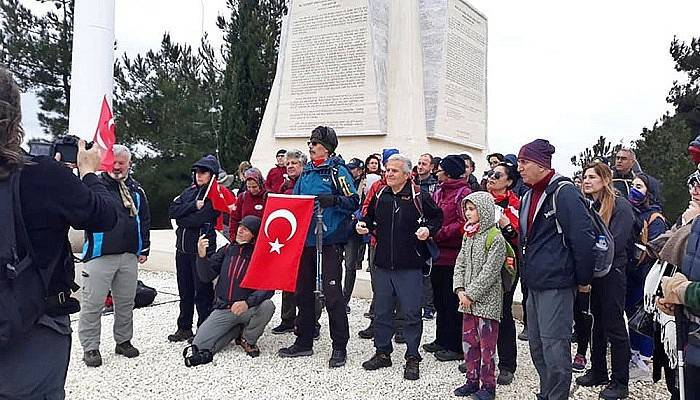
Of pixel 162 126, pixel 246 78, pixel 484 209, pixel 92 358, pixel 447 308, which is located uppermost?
pixel 246 78

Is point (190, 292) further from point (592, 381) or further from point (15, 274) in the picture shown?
point (15, 274)

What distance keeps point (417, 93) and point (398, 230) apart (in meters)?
6.11

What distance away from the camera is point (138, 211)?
519 cm

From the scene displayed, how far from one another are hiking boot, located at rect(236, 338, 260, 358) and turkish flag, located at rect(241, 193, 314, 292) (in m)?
0.67

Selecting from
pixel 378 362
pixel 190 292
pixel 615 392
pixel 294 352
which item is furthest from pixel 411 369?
pixel 190 292

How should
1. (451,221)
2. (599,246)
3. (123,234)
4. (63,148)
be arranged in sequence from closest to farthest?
1. (63,148)
2. (599,246)
3. (123,234)
4. (451,221)

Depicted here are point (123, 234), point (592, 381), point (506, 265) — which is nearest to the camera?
point (506, 265)

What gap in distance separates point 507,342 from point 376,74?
21.2ft

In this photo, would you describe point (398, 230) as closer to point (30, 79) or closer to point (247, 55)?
point (247, 55)

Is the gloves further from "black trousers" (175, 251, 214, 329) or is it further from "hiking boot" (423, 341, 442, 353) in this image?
"hiking boot" (423, 341, 442, 353)

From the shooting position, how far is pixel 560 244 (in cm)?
364

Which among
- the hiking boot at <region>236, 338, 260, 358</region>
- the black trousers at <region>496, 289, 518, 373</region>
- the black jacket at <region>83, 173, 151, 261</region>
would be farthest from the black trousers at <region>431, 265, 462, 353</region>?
the black jacket at <region>83, 173, 151, 261</region>

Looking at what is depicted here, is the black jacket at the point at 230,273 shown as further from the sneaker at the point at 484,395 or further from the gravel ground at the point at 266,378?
the sneaker at the point at 484,395

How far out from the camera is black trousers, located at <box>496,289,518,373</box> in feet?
15.1
